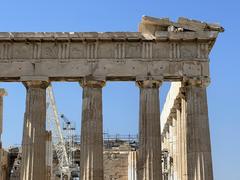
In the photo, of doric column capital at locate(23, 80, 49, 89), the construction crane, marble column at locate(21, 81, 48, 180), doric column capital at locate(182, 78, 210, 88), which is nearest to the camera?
marble column at locate(21, 81, 48, 180)

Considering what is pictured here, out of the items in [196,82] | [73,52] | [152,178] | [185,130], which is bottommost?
[152,178]

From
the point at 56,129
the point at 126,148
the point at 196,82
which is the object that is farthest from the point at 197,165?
the point at 56,129

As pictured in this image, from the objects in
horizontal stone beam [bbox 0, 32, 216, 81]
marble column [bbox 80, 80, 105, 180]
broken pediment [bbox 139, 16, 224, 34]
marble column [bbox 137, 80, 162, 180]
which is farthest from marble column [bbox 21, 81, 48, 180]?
broken pediment [bbox 139, 16, 224, 34]

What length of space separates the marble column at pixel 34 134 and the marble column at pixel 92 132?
2.27 m

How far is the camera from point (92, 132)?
30375 mm

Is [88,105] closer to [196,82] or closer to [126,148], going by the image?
[196,82]

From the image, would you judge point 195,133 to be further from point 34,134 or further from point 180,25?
point 34,134

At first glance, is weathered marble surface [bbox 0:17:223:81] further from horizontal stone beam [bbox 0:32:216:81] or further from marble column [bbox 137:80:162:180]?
marble column [bbox 137:80:162:180]

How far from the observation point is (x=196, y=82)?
3103 centimetres

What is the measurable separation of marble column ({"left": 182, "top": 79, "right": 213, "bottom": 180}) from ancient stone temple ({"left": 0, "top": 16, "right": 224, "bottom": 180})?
0.06 m

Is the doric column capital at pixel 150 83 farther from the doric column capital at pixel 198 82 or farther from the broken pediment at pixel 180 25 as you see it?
the broken pediment at pixel 180 25

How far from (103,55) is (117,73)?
1.42m

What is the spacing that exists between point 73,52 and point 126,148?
3106 centimetres

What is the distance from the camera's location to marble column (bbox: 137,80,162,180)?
1174 inches
